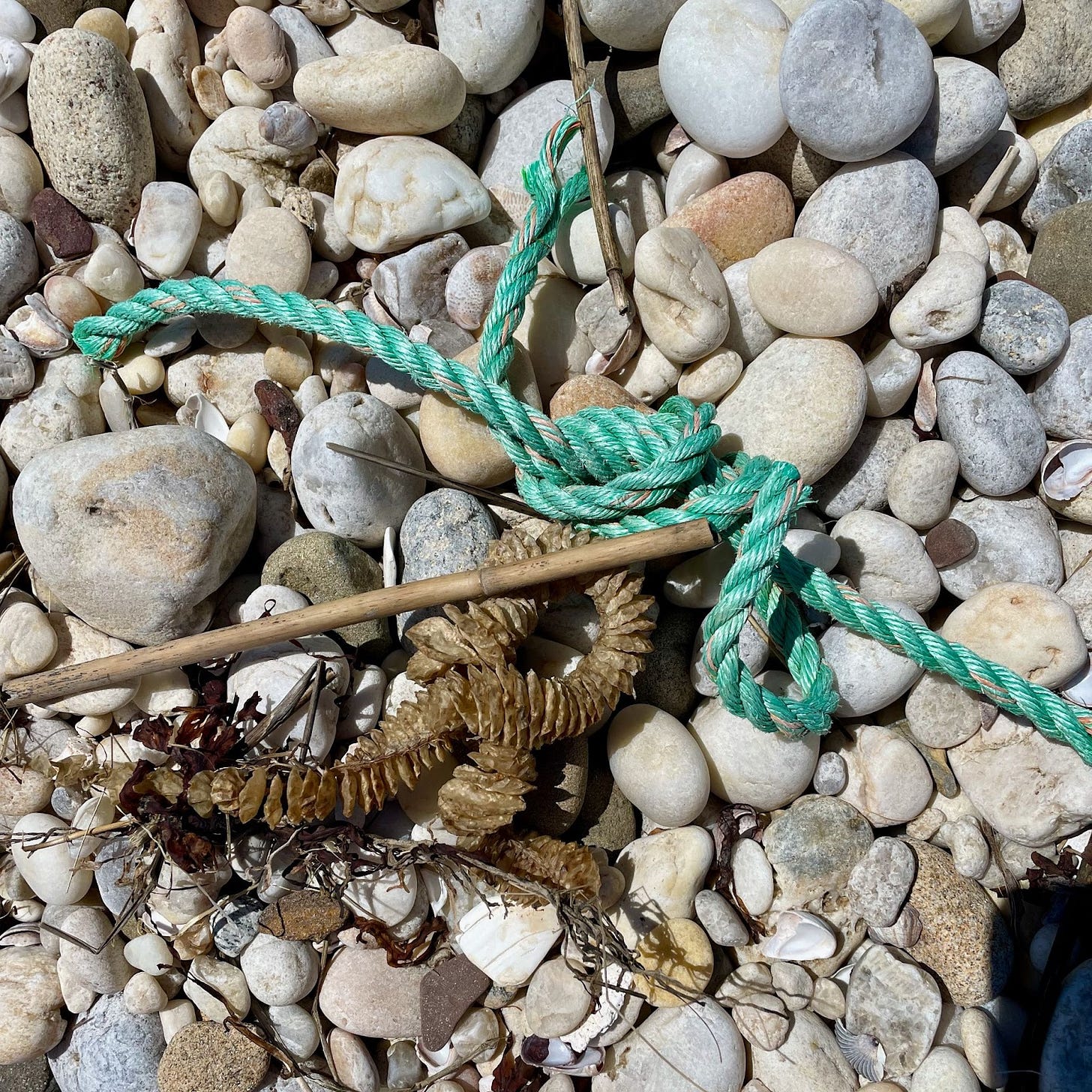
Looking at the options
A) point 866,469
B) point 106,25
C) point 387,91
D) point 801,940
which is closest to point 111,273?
point 106,25

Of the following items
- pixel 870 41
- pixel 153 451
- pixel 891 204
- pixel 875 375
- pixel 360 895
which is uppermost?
pixel 870 41

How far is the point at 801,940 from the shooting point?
6.89ft

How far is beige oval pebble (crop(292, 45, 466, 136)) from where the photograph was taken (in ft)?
7.84

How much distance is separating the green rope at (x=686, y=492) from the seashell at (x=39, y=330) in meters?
0.61

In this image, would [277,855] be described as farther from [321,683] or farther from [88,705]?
[88,705]

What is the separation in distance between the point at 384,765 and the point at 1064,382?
1.97 m

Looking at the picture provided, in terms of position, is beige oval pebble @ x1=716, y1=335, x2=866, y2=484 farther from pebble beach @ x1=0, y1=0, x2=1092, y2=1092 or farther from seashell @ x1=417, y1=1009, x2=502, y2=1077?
seashell @ x1=417, y1=1009, x2=502, y2=1077

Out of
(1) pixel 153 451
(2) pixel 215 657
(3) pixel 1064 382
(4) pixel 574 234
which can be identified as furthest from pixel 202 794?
(3) pixel 1064 382

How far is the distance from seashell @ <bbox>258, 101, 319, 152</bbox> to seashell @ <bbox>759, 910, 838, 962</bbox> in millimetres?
2469

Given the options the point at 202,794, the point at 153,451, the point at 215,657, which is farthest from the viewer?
the point at 153,451

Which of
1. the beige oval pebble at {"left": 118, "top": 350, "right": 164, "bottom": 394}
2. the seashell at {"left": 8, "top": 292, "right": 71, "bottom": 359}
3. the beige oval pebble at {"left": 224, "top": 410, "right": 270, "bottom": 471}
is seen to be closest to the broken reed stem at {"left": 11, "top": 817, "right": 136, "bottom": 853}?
the beige oval pebble at {"left": 224, "top": 410, "right": 270, "bottom": 471}

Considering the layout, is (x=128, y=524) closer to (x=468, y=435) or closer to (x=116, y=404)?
(x=116, y=404)

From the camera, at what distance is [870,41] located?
2.18 metres

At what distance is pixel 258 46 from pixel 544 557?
179 centimetres
